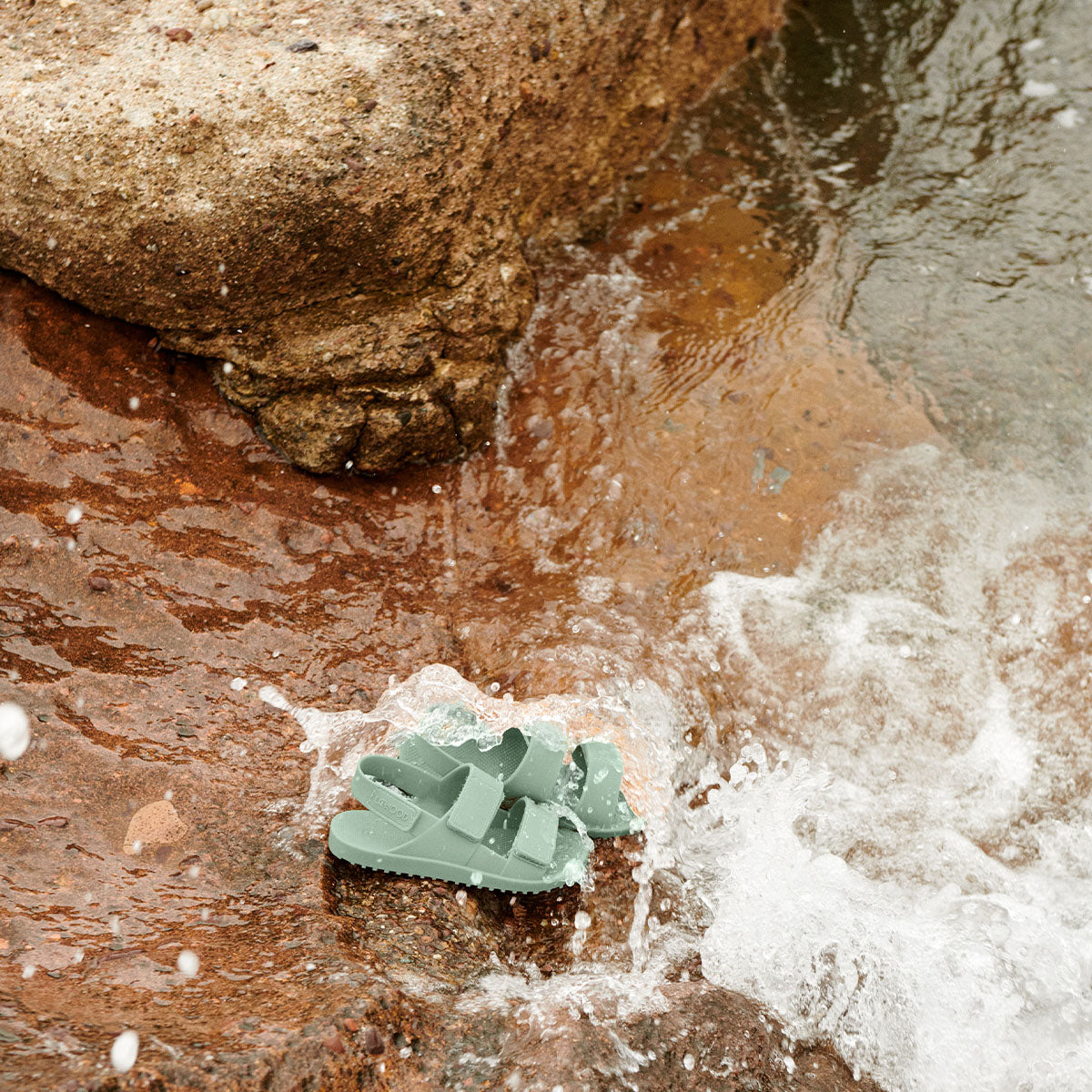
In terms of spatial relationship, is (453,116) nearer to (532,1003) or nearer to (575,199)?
(575,199)

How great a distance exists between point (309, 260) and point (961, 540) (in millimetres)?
2383

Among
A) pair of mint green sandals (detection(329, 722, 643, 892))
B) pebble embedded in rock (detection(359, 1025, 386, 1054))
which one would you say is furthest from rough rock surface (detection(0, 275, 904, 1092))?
pair of mint green sandals (detection(329, 722, 643, 892))

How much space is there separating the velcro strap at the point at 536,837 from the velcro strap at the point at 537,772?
0.21ft

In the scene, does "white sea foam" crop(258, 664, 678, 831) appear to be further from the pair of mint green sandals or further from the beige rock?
the beige rock

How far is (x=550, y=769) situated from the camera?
2.35 metres

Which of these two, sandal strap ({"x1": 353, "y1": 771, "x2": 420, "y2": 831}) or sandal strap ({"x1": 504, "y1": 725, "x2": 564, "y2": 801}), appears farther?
sandal strap ({"x1": 504, "y1": 725, "x2": 564, "y2": 801})

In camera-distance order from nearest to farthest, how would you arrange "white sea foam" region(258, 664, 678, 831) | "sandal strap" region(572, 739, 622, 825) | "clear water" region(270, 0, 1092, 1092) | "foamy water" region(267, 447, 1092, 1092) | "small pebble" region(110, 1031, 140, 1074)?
1. "small pebble" region(110, 1031, 140, 1074)
2. "foamy water" region(267, 447, 1092, 1092)
3. "clear water" region(270, 0, 1092, 1092)
4. "sandal strap" region(572, 739, 622, 825)
5. "white sea foam" region(258, 664, 678, 831)

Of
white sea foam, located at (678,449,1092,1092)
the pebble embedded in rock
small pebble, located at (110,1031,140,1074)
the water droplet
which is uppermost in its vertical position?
small pebble, located at (110,1031,140,1074)

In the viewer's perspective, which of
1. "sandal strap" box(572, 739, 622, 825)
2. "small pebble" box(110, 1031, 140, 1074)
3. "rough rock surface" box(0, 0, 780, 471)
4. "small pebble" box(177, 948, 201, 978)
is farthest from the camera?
"rough rock surface" box(0, 0, 780, 471)

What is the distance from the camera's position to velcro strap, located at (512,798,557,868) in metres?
2.21

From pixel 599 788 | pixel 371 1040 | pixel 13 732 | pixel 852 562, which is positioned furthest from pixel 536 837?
pixel 852 562

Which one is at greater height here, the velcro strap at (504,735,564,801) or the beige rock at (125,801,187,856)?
the velcro strap at (504,735,564,801)

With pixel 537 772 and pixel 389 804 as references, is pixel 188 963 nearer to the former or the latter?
pixel 389 804

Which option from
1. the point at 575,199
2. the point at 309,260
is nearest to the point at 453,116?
the point at 309,260
